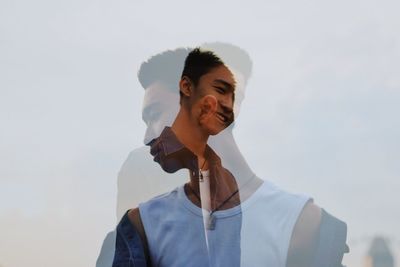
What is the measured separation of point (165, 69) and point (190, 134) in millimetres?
174

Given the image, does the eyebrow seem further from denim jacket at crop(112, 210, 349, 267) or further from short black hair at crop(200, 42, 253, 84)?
denim jacket at crop(112, 210, 349, 267)

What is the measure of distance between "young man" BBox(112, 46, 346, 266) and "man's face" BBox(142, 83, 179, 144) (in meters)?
0.02

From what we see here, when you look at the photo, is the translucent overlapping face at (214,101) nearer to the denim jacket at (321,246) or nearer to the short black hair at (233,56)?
the short black hair at (233,56)

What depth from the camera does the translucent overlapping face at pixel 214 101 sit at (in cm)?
99

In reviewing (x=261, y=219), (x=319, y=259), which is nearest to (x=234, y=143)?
(x=261, y=219)

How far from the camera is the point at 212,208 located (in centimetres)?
95

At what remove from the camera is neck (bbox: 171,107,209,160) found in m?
0.98

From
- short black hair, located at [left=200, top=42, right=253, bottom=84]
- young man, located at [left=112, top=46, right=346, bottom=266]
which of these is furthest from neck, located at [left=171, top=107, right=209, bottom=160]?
short black hair, located at [left=200, top=42, right=253, bottom=84]

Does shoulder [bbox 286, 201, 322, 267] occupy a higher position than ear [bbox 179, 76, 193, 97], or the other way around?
ear [bbox 179, 76, 193, 97]

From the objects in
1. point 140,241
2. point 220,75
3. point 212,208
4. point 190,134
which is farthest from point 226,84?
point 140,241

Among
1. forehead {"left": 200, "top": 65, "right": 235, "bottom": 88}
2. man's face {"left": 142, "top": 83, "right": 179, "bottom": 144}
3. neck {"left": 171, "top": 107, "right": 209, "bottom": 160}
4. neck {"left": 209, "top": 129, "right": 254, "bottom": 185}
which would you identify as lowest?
neck {"left": 209, "top": 129, "right": 254, "bottom": 185}

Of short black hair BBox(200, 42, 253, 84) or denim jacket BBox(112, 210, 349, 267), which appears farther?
short black hair BBox(200, 42, 253, 84)

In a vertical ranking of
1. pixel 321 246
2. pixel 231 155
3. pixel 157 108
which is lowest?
pixel 321 246

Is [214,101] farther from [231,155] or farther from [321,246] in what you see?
[321,246]
